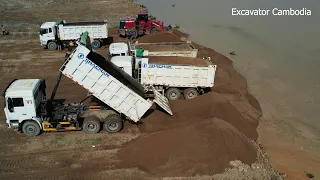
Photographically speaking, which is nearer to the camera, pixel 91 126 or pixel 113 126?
pixel 91 126

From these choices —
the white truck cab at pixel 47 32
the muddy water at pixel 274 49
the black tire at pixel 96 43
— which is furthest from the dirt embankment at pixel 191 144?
the white truck cab at pixel 47 32

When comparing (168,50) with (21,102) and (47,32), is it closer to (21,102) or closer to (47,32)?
(21,102)

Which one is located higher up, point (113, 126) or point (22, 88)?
point (22, 88)

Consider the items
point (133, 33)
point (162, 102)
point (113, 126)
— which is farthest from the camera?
point (133, 33)

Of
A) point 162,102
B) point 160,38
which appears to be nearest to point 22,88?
point 162,102

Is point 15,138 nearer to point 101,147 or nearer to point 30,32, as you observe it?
point 101,147

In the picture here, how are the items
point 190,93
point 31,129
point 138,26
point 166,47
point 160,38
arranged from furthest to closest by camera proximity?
1. point 138,26
2. point 160,38
3. point 166,47
4. point 190,93
5. point 31,129
